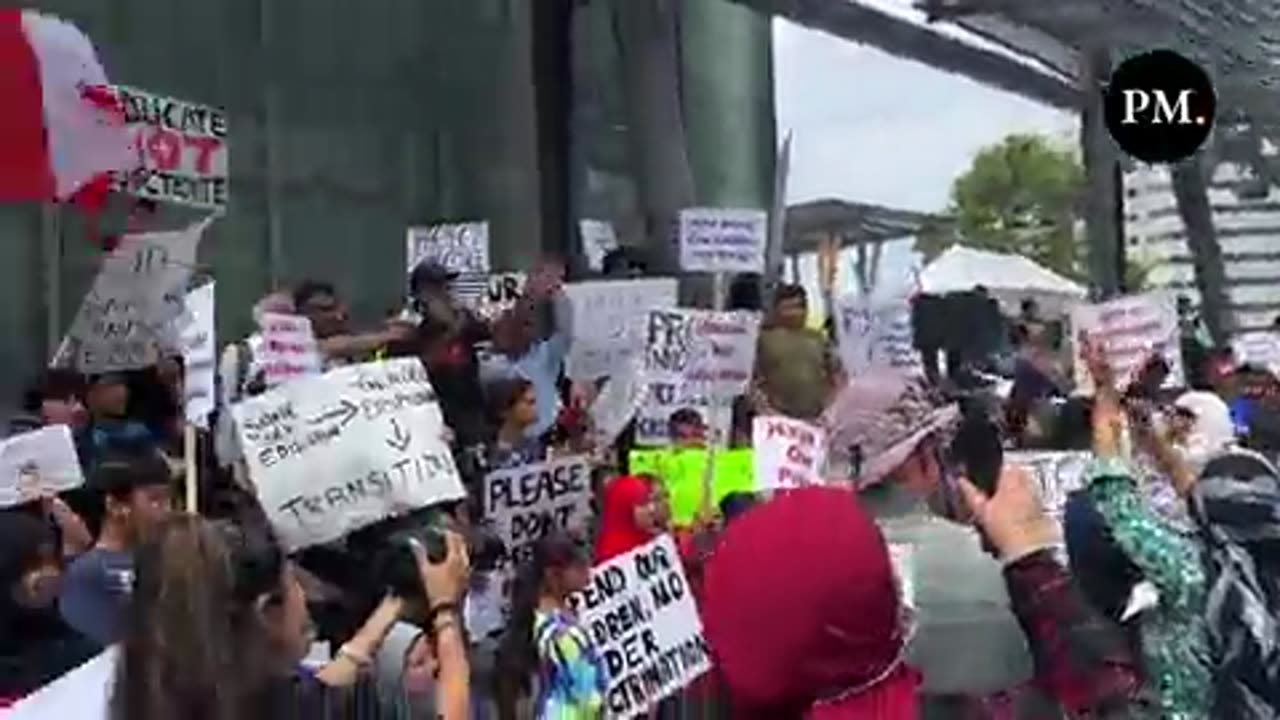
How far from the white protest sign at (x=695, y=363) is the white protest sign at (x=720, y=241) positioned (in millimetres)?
2711

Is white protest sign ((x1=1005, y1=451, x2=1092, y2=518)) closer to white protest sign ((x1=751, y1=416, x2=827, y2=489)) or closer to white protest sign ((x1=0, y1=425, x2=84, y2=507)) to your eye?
white protest sign ((x1=751, y1=416, x2=827, y2=489))

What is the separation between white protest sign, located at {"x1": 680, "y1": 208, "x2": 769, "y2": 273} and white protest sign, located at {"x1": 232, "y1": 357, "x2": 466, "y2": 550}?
6452 mm

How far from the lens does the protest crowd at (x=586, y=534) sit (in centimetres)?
377

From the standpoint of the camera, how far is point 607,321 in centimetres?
1068

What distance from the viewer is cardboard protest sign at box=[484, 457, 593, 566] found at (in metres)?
7.13

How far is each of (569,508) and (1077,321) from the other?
386 centimetres

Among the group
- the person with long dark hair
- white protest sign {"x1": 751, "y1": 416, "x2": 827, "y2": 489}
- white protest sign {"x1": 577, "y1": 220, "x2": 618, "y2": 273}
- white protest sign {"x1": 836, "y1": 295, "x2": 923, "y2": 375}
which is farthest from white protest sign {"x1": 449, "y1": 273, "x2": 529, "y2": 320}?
white protest sign {"x1": 577, "y1": 220, "x2": 618, "y2": 273}

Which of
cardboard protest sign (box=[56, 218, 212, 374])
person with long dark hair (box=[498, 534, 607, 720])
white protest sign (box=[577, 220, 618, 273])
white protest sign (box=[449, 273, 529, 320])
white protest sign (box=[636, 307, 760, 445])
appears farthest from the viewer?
white protest sign (box=[577, 220, 618, 273])

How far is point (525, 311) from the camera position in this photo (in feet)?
34.1

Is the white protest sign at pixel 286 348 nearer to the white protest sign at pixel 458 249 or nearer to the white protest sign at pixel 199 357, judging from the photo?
the white protest sign at pixel 199 357

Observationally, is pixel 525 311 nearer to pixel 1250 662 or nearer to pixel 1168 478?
pixel 1168 478

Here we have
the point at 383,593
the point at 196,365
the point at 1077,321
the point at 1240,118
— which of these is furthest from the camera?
the point at 1240,118

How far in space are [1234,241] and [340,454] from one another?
23457 millimetres

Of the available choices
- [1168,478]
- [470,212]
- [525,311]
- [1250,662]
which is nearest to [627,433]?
[525,311]
